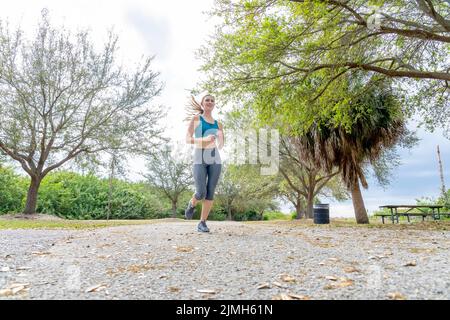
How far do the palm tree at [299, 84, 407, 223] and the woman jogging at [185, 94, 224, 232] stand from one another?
7167mm

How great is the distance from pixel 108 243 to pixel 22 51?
1444 cm

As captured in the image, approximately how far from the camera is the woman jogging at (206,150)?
588 centimetres

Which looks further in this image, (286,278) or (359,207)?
(359,207)

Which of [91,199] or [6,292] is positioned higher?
[91,199]

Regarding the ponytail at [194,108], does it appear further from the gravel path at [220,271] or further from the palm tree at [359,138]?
the palm tree at [359,138]

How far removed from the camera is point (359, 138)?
510 inches

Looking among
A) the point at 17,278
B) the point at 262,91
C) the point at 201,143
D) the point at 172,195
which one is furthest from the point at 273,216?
the point at 17,278

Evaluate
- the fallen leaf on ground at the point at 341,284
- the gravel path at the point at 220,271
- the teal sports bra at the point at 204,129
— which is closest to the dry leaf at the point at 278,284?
the gravel path at the point at 220,271

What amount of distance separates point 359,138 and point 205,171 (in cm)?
894

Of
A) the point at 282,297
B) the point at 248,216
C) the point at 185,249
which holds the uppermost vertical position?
the point at 185,249

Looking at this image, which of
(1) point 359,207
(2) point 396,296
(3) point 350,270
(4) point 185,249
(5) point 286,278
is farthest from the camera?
(1) point 359,207

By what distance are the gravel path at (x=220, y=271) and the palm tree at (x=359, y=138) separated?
8244 millimetres

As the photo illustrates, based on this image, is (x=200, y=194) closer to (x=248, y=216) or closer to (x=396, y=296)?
(x=396, y=296)

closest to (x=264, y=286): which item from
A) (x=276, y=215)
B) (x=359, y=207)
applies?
(x=359, y=207)
